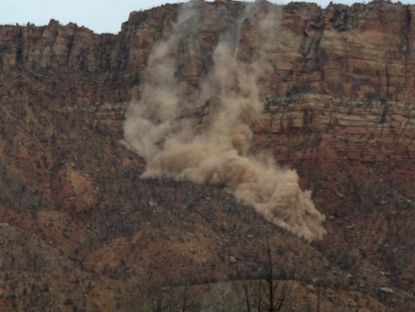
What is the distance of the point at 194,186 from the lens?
125m

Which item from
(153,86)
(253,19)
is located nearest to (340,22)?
(253,19)

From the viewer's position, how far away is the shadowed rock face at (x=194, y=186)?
103938mm

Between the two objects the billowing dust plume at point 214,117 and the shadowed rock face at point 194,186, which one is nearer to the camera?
the shadowed rock face at point 194,186

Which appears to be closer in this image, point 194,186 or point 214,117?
point 194,186

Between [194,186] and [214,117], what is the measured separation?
13697 millimetres

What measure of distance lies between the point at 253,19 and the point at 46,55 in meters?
25.0

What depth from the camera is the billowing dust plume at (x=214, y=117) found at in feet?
421

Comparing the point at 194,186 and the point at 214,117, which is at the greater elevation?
the point at 214,117

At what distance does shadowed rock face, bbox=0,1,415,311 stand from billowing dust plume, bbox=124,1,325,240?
1309mm

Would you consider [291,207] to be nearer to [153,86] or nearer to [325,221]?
[325,221]

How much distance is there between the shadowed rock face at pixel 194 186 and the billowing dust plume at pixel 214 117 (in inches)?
51.5

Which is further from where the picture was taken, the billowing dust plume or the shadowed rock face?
the billowing dust plume

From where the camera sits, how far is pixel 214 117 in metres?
136

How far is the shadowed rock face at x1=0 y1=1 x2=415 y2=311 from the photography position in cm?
10394
